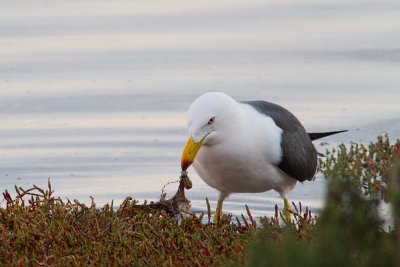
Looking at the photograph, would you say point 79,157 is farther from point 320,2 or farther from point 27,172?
point 320,2

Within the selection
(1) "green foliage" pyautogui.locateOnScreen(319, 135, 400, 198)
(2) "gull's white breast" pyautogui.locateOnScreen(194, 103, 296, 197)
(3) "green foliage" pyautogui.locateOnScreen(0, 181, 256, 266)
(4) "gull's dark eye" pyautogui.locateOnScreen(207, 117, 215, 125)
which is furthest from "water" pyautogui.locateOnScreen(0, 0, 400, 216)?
(3) "green foliage" pyautogui.locateOnScreen(0, 181, 256, 266)

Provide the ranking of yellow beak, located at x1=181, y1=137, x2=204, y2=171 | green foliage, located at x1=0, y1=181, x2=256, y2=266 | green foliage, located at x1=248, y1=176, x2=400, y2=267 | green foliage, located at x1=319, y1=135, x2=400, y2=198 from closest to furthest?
green foliage, located at x1=248, y1=176, x2=400, y2=267 < green foliage, located at x1=0, y1=181, x2=256, y2=266 < yellow beak, located at x1=181, y1=137, x2=204, y2=171 < green foliage, located at x1=319, y1=135, x2=400, y2=198

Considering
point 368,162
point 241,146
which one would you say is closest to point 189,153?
point 241,146

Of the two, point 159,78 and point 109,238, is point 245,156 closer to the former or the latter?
point 109,238

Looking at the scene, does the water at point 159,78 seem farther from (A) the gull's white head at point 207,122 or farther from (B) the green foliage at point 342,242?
(B) the green foliage at point 342,242

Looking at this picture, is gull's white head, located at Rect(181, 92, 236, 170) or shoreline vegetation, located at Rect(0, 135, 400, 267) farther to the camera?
gull's white head, located at Rect(181, 92, 236, 170)

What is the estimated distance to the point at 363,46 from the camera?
16406 mm

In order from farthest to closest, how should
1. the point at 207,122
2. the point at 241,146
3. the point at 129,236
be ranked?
the point at 241,146 → the point at 207,122 → the point at 129,236

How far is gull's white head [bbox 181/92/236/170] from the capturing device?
8953 mm

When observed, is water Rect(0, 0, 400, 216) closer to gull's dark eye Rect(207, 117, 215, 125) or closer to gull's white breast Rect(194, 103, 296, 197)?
gull's white breast Rect(194, 103, 296, 197)

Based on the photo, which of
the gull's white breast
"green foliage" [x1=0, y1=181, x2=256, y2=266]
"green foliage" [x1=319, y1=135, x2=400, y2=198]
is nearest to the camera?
"green foliage" [x1=0, y1=181, x2=256, y2=266]

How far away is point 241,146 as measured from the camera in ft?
30.7

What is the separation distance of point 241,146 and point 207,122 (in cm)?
43

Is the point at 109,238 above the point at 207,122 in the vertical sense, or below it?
below
